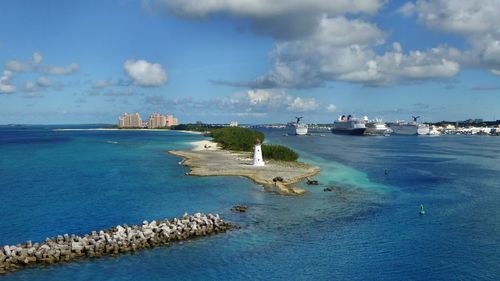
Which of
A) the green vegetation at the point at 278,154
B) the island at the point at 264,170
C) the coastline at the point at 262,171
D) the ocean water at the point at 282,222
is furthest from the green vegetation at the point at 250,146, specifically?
the ocean water at the point at 282,222

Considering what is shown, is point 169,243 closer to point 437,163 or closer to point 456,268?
point 456,268

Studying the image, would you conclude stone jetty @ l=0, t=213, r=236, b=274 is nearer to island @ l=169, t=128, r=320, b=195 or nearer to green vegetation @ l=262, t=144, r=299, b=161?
island @ l=169, t=128, r=320, b=195

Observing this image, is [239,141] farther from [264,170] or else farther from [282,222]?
[282,222]

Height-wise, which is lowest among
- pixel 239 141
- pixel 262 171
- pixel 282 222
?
pixel 282 222

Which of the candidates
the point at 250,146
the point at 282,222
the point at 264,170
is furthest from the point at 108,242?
the point at 250,146

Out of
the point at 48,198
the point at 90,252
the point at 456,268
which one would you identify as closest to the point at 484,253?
the point at 456,268

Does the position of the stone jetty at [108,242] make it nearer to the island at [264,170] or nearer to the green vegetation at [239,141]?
the island at [264,170]
